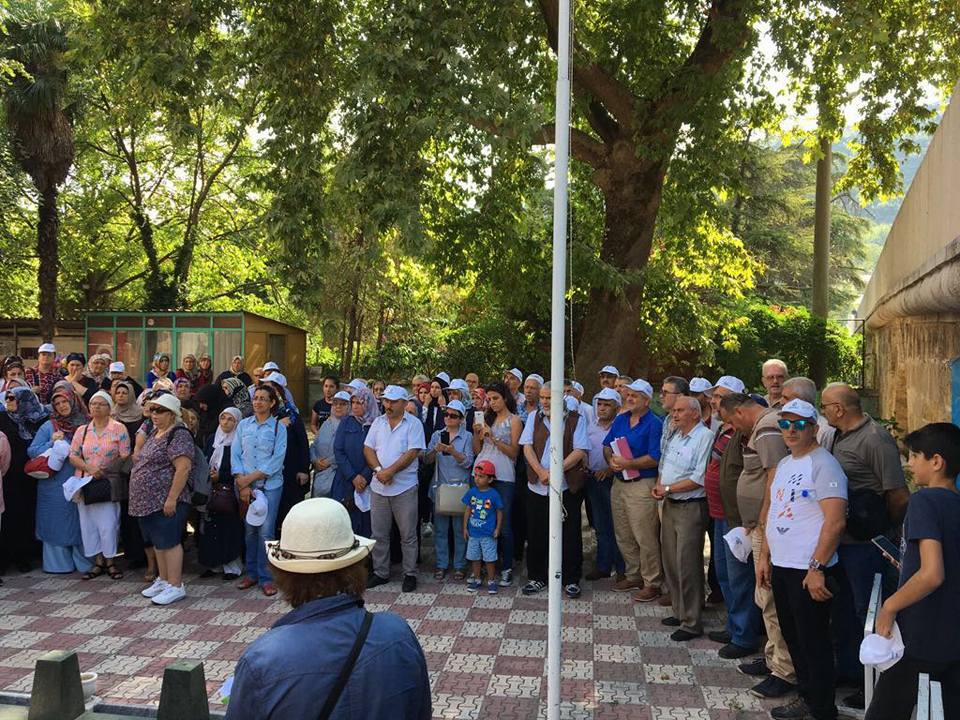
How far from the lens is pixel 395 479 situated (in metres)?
7.74

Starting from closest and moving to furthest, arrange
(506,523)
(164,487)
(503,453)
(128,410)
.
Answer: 1. (164,487)
2. (506,523)
3. (503,453)
4. (128,410)

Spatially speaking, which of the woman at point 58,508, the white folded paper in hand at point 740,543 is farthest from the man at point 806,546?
the woman at point 58,508

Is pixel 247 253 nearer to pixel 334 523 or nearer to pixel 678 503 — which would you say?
pixel 678 503

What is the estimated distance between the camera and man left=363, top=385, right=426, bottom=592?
7.65 meters

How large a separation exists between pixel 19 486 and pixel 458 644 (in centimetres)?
493

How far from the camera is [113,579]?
26.2 feet

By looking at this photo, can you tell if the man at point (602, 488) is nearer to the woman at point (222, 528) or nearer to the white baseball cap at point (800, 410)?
the white baseball cap at point (800, 410)

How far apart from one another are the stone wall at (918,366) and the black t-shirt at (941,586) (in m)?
4.34

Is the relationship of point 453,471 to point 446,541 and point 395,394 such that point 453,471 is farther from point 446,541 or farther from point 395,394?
point 395,394

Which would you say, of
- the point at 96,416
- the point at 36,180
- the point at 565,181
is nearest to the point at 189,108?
the point at 96,416

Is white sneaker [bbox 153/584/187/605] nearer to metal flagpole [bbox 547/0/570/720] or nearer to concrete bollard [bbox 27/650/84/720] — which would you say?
concrete bollard [bbox 27/650/84/720]

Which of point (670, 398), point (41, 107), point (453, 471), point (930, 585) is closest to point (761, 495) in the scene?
point (670, 398)

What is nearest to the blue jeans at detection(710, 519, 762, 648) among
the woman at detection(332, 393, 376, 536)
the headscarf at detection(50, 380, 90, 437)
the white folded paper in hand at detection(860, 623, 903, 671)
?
the white folded paper in hand at detection(860, 623, 903, 671)

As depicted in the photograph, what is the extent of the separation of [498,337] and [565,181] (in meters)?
15.2
